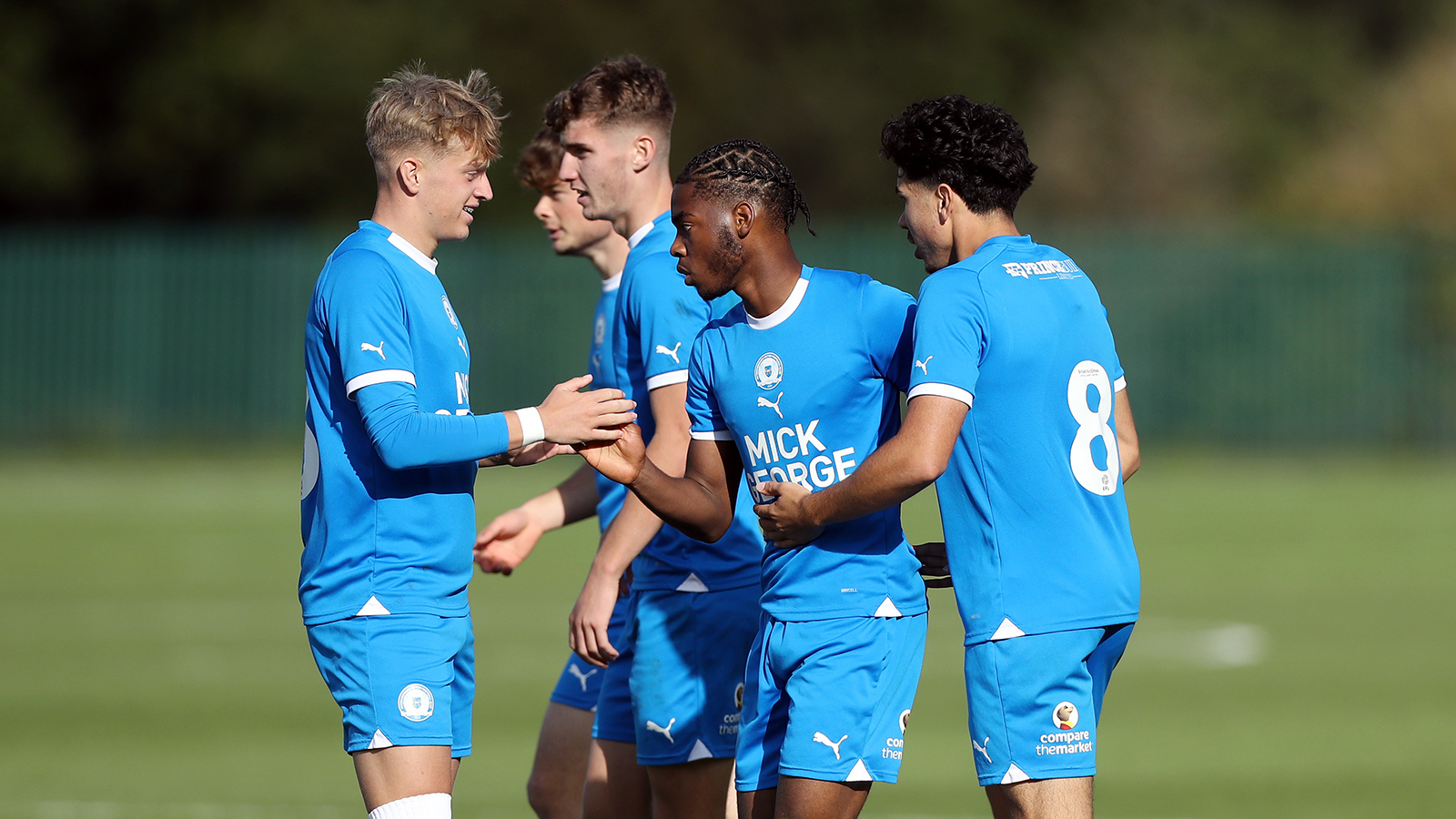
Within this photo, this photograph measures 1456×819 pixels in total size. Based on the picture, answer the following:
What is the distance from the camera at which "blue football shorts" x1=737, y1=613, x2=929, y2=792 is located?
14.6 ft

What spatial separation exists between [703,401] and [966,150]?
1024mm

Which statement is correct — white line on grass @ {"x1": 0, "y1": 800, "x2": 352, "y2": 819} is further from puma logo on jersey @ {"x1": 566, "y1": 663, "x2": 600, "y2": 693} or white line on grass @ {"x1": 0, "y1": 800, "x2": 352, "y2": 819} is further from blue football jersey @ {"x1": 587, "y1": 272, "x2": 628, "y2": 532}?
blue football jersey @ {"x1": 587, "y1": 272, "x2": 628, "y2": 532}

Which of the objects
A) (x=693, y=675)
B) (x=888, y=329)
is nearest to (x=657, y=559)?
(x=693, y=675)

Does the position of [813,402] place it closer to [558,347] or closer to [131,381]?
[558,347]

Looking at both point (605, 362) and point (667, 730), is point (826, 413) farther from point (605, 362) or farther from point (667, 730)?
point (605, 362)

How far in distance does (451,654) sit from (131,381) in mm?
24324

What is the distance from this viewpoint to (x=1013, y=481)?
14.9 feet

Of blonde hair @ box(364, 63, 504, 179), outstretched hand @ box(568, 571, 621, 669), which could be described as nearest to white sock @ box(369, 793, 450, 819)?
outstretched hand @ box(568, 571, 621, 669)

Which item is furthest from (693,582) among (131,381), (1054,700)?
(131,381)

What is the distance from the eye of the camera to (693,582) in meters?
5.44

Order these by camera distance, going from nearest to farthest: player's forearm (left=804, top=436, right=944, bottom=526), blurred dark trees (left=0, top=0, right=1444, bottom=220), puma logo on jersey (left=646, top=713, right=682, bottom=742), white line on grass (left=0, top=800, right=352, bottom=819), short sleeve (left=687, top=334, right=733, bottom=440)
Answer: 1. player's forearm (left=804, top=436, right=944, bottom=526)
2. short sleeve (left=687, top=334, right=733, bottom=440)
3. puma logo on jersey (left=646, top=713, right=682, bottom=742)
4. white line on grass (left=0, top=800, right=352, bottom=819)
5. blurred dark trees (left=0, top=0, right=1444, bottom=220)

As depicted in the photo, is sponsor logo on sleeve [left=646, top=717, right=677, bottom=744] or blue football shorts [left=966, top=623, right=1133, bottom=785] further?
sponsor logo on sleeve [left=646, top=717, right=677, bottom=744]

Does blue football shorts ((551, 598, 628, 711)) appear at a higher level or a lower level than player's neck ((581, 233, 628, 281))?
lower

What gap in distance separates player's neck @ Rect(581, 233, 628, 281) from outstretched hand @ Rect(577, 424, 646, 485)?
6.35 ft
